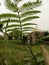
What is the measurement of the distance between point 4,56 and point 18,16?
10.3 inches

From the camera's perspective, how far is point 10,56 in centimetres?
65

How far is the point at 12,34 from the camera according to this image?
48 centimetres

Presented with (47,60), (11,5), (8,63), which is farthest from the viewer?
(8,63)

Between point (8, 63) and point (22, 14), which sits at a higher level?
point (22, 14)

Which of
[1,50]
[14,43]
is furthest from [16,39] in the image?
[1,50]

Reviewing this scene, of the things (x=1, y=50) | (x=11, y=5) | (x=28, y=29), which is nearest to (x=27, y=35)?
(x=28, y=29)

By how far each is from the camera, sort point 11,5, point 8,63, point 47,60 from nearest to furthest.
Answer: point 47,60, point 11,5, point 8,63

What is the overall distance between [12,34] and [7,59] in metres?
0.19

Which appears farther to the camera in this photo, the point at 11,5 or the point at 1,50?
the point at 1,50

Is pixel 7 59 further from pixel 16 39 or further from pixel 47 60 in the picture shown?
pixel 47 60

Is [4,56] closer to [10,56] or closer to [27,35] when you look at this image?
[10,56]

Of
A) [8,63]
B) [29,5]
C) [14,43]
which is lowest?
[8,63]

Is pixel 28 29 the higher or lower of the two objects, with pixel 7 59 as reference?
higher

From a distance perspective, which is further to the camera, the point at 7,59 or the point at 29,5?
the point at 7,59
